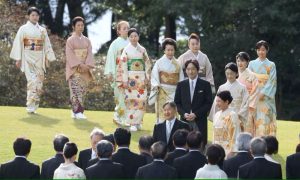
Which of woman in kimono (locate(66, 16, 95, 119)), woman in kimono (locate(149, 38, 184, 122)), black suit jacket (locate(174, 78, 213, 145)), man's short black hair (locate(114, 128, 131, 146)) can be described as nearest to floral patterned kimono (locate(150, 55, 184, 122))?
woman in kimono (locate(149, 38, 184, 122))

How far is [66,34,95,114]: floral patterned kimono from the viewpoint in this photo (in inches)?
707

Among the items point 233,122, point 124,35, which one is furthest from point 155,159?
point 124,35

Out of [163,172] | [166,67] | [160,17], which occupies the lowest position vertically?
[163,172]

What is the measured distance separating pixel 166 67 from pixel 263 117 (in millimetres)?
1865

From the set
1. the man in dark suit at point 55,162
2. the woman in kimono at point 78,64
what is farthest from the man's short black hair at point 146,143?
the woman in kimono at point 78,64

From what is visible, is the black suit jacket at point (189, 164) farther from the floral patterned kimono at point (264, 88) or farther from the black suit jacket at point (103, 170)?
the floral patterned kimono at point (264, 88)

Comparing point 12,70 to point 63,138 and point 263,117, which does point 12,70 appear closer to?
point 263,117

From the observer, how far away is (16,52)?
18.2 meters

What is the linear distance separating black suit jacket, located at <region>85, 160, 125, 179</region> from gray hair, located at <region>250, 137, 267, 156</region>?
5.03 ft

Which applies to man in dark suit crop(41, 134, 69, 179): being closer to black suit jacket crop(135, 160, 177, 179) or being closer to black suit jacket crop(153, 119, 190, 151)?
black suit jacket crop(135, 160, 177, 179)

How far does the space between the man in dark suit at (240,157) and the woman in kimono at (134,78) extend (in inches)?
233

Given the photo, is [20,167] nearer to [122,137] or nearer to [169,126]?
[122,137]

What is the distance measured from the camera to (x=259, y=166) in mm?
10375

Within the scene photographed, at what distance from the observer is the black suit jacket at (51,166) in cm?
1091
